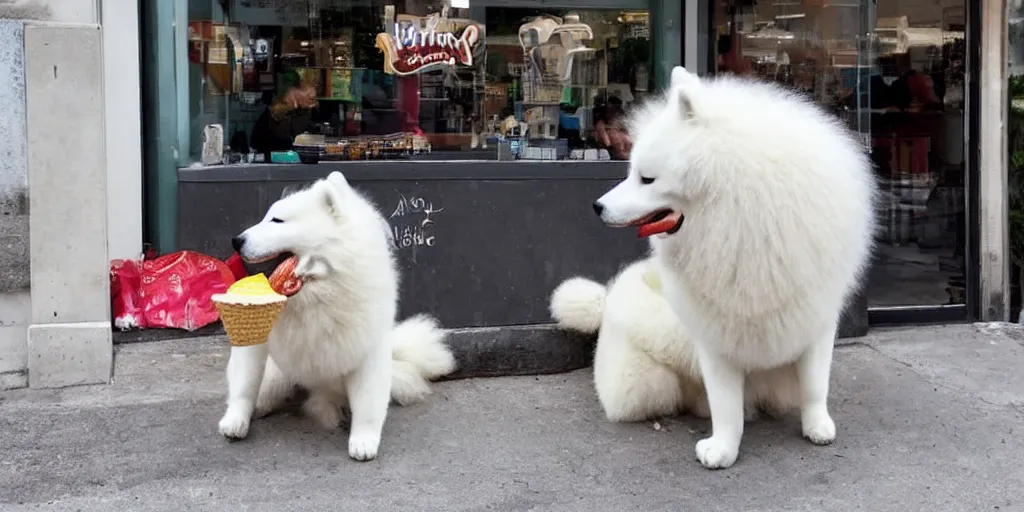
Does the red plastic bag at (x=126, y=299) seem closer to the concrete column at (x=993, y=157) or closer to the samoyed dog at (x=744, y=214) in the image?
the samoyed dog at (x=744, y=214)

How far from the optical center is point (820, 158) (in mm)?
3783

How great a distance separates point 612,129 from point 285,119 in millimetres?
2421

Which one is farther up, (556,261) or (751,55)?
(751,55)

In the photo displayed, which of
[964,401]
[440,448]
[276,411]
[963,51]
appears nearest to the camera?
[440,448]

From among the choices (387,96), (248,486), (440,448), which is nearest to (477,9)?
(387,96)

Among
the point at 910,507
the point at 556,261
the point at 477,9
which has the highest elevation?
the point at 477,9

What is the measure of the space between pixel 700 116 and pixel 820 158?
0.50 metres

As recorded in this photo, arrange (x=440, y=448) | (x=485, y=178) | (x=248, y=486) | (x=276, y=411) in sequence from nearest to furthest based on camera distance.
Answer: (x=248, y=486) < (x=440, y=448) < (x=276, y=411) < (x=485, y=178)

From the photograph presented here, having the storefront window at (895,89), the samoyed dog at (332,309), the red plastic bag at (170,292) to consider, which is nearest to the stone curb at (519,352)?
the samoyed dog at (332,309)

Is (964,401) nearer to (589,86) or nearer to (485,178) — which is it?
(485,178)

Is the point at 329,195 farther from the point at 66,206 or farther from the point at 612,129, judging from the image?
the point at 612,129

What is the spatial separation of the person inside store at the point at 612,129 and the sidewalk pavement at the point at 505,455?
2.28 metres

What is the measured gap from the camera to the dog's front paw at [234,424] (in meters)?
4.32

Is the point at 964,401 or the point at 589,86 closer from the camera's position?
the point at 964,401
